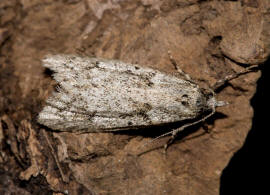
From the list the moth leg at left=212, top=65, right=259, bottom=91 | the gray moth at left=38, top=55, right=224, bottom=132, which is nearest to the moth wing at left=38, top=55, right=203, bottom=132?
the gray moth at left=38, top=55, right=224, bottom=132

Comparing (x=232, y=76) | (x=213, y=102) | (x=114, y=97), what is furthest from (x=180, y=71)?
(x=114, y=97)

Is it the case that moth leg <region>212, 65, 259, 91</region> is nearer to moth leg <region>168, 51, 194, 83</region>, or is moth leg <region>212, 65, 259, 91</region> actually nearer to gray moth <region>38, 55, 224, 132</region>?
gray moth <region>38, 55, 224, 132</region>

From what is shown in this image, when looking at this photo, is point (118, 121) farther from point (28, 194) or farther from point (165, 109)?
point (28, 194)

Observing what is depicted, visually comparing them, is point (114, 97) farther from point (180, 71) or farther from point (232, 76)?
point (232, 76)

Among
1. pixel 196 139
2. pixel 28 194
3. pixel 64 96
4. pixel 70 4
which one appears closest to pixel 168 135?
pixel 196 139

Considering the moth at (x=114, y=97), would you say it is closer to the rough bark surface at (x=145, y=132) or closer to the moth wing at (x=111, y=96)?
the moth wing at (x=111, y=96)

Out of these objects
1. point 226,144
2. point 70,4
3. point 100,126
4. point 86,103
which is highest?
point 70,4
